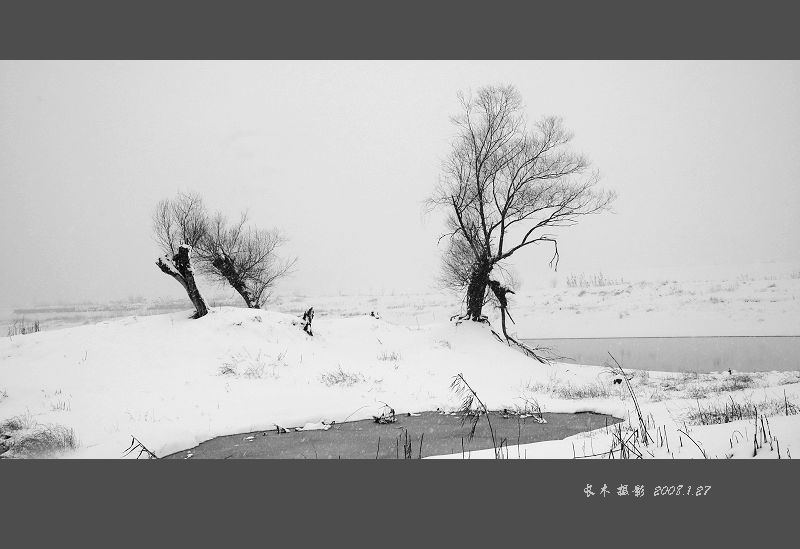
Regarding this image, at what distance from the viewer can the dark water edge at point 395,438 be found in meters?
7.25

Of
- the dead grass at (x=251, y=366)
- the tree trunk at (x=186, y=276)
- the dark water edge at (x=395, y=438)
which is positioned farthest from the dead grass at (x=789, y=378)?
the tree trunk at (x=186, y=276)

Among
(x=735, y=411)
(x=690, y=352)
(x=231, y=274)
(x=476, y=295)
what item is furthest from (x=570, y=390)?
(x=231, y=274)

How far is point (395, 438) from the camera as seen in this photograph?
8.30m

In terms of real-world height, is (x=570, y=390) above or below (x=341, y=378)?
below

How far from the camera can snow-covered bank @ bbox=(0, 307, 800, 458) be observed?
9133 millimetres

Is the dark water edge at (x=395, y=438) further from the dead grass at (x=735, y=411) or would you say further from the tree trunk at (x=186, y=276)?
the tree trunk at (x=186, y=276)

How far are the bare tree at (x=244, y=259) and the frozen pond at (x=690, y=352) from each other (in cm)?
1834

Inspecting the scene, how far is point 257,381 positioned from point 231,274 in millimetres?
16772

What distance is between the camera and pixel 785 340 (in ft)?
83.2

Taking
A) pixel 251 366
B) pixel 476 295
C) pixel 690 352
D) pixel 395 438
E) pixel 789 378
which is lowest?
pixel 690 352

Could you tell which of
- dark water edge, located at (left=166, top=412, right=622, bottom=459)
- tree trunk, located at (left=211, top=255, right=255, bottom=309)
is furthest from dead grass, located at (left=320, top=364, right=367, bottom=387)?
tree trunk, located at (left=211, top=255, right=255, bottom=309)

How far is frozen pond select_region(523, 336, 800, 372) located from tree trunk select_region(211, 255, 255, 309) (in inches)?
735

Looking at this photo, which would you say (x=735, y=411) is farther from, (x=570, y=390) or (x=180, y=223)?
(x=180, y=223)

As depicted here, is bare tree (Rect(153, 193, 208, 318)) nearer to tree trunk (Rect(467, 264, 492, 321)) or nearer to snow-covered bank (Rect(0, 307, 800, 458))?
snow-covered bank (Rect(0, 307, 800, 458))
